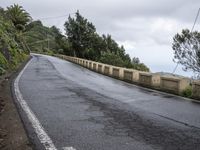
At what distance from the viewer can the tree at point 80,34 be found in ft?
227

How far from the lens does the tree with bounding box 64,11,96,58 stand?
69.3m

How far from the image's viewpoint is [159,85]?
18.3 meters

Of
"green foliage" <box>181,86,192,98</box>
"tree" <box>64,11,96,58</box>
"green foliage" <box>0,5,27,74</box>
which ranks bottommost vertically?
"green foliage" <box>181,86,192,98</box>

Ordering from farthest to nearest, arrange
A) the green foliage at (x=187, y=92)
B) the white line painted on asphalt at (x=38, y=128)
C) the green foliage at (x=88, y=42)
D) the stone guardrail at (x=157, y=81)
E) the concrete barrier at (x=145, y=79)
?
1. the green foliage at (x=88, y=42)
2. the concrete barrier at (x=145, y=79)
3. the stone guardrail at (x=157, y=81)
4. the green foliage at (x=187, y=92)
5. the white line painted on asphalt at (x=38, y=128)

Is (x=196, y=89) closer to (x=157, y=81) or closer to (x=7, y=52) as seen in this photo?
(x=157, y=81)

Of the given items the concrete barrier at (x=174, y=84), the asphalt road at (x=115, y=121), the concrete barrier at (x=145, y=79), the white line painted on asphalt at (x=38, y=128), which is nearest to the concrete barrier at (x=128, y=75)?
the concrete barrier at (x=145, y=79)

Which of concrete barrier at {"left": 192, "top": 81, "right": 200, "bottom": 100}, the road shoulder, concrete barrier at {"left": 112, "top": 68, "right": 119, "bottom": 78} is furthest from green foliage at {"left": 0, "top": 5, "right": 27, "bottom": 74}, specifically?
the road shoulder

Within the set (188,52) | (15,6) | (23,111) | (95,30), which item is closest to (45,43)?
(15,6)

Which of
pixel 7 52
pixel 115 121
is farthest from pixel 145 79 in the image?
pixel 7 52

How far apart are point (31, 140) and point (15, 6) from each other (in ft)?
239

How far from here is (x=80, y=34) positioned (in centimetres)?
7031

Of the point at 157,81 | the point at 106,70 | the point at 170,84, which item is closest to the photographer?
the point at 170,84

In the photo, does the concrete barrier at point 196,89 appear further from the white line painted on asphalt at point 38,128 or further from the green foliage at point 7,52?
the green foliage at point 7,52

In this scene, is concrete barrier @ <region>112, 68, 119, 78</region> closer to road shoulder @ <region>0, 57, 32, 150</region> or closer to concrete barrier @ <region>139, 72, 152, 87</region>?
concrete barrier @ <region>139, 72, 152, 87</region>
